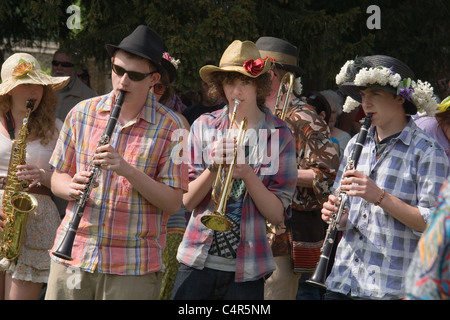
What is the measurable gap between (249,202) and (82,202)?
3.02ft

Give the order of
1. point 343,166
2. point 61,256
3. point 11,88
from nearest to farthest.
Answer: point 61,256 < point 343,166 < point 11,88

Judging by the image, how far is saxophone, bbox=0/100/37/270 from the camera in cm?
546

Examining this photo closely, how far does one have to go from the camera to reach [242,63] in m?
4.75

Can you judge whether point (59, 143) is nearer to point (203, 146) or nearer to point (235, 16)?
point (203, 146)

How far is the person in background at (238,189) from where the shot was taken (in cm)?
444

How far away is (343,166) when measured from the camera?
4801 millimetres

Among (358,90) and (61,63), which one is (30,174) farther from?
(61,63)

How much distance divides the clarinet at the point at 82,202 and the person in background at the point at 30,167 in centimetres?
135

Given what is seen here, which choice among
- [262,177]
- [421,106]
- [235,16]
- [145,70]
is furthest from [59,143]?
[235,16]

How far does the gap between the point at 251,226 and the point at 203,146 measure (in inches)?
21.2
